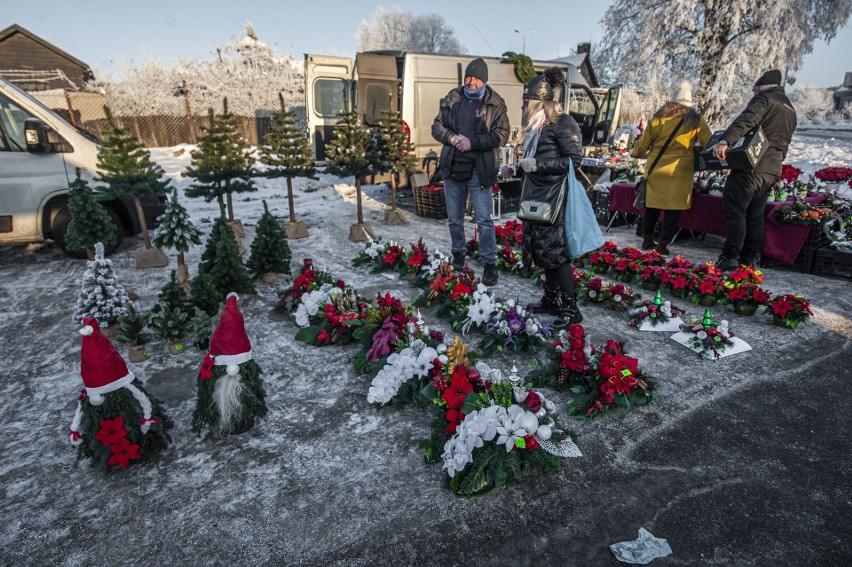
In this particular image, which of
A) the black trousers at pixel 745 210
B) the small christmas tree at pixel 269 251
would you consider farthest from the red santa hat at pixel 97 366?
the black trousers at pixel 745 210

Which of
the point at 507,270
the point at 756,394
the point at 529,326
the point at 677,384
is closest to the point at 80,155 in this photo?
the point at 507,270

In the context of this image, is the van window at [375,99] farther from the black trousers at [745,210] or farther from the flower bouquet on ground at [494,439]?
the flower bouquet on ground at [494,439]

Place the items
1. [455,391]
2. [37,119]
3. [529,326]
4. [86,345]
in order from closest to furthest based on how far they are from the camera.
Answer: [86,345], [455,391], [529,326], [37,119]

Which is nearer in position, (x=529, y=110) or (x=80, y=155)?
(x=529, y=110)

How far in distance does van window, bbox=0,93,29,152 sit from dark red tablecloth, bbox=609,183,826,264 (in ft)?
28.1

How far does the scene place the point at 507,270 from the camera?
5902 millimetres

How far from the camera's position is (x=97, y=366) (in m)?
2.49

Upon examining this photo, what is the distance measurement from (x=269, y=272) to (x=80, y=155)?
3.43 m

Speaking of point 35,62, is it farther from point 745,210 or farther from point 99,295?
point 745,210

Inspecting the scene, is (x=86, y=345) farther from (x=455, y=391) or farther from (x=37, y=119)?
(x=37, y=119)

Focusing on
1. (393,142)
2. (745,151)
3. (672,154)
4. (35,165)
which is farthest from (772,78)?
(35,165)

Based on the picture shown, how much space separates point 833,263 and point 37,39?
124 feet

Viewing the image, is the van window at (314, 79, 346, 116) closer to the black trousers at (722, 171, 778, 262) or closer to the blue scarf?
the blue scarf

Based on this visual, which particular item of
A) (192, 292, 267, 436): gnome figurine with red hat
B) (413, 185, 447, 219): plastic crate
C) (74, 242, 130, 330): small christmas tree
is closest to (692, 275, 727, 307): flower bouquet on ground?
(192, 292, 267, 436): gnome figurine with red hat
